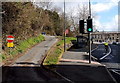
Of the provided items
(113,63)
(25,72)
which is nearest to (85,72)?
(25,72)

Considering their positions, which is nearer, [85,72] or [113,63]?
[85,72]

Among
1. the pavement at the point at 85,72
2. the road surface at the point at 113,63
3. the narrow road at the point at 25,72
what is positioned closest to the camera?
the pavement at the point at 85,72

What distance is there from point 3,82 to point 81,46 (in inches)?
1176

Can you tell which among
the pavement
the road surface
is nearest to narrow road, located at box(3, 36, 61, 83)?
the pavement

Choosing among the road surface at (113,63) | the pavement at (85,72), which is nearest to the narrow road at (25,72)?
the pavement at (85,72)

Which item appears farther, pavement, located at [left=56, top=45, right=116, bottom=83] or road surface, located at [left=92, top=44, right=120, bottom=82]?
road surface, located at [left=92, top=44, right=120, bottom=82]

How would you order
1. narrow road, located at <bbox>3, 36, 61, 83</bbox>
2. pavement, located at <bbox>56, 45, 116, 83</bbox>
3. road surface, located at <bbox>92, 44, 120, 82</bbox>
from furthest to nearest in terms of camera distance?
1. road surface, located at <bbox>92, 44, 120, 82</bbox>
2. narrow road, located at <bbox>3, 36, 61, 83</bbox>
3. pavement, located at <bbox>56, 45, 116, 83</bbox>

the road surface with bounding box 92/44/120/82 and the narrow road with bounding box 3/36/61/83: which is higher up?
the narrow road with bounding box 3/36/61/83

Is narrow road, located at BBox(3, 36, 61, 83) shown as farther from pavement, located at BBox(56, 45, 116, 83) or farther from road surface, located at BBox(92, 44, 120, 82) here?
road surface, located at BBox(92, 44, 120, 82)

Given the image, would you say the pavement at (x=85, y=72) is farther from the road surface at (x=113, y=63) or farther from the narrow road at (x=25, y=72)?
the narrow road at (x=25, y=72)

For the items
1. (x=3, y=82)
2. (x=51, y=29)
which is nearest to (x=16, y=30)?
(x=3, y=82)

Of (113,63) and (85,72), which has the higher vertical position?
(85,72)

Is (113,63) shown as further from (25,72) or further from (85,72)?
(25,72)

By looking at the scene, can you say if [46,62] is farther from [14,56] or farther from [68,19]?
[68,19]
